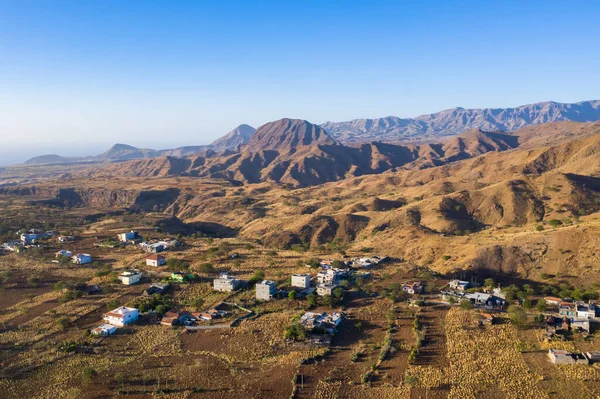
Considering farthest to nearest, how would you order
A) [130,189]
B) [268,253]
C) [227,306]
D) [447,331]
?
[130,189], [268,253], [227,306], [447,331]

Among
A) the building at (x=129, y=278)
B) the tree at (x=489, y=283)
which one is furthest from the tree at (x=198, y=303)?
the tree at (x=489, y=283)

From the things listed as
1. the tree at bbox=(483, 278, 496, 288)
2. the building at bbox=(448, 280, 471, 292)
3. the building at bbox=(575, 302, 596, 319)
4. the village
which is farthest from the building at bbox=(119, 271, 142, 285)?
the building at bbox=(575, 302, 596, 319)

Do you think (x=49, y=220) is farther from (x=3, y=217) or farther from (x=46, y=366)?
(x=46, y=366)

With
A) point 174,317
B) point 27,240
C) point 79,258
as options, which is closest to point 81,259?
point 79,258

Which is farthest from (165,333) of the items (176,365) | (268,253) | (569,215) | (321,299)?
(569,215)

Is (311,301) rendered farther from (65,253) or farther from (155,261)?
A: (65,253)
